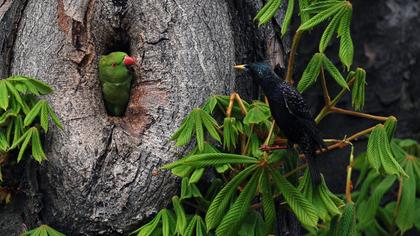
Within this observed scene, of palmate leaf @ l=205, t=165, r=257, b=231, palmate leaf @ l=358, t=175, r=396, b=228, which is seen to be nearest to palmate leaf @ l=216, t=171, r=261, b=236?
palmate leaf @ l=205, t=165, r=257, b=231

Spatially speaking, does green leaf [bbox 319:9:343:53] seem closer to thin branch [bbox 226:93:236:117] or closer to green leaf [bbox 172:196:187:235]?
thin branch [bbox 226:93:236:117]

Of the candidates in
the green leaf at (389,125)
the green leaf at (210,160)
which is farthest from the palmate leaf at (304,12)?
the green leaf at (210,160)

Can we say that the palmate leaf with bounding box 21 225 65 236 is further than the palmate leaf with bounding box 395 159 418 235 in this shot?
No

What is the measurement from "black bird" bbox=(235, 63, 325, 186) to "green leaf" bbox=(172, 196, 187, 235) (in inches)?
20.0

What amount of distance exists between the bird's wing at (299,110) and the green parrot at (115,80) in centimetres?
74

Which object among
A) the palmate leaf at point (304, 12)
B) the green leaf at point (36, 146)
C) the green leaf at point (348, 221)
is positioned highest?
the palmate leaf at point (304, 12)

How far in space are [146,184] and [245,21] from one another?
92 centimetres

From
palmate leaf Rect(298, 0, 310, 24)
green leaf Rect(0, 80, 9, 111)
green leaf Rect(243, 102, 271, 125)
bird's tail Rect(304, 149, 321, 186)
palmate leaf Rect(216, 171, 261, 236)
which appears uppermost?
palmate leaf Rect(298, 0, 310, 24)

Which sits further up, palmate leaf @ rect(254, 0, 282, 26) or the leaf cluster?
palmate leaf @ rect(254, 0, 282, 26)

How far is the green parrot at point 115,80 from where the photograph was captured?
394 centimetres

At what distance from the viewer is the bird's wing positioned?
3607mm

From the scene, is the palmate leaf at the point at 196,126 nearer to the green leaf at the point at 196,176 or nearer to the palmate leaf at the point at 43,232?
the green leaf at the point at 196,176

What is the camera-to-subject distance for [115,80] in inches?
156

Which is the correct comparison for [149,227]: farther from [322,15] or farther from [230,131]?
[322,15]
